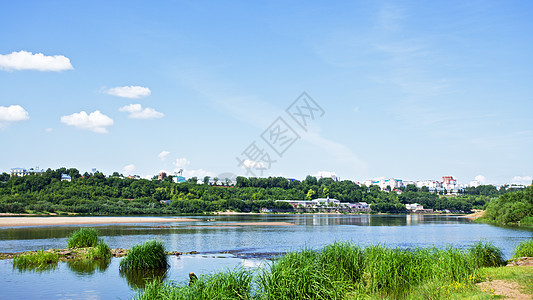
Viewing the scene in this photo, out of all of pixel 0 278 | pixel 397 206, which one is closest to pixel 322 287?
pixel 0 278

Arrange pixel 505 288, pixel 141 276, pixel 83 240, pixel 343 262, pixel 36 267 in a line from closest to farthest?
pixel 505 288
pixel 343 262
pixel 141 276
pixel 36 267
pixel 83 240

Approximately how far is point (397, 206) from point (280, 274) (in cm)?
18769

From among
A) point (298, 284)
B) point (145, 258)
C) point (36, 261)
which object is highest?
point (298, 284)

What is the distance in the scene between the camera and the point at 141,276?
2292 cm

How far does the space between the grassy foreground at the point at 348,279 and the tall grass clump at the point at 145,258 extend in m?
9.81

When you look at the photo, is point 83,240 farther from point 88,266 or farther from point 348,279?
point 348,279

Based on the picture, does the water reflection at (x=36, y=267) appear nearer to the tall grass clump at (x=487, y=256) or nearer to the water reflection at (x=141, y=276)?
the water reflection at (x=141, y=276)

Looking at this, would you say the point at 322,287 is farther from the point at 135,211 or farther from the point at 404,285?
the point at 135,211

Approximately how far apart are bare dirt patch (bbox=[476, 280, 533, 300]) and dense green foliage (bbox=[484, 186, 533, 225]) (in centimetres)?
6805

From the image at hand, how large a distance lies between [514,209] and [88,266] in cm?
7510

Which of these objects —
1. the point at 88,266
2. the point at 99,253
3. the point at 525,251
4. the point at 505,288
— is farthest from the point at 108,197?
the point at 505,288

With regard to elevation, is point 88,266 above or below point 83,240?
below

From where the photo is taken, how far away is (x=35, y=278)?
2188 cm

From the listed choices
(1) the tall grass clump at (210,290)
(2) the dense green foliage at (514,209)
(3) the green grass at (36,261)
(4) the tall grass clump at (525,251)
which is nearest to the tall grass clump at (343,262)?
(1) the tall grass clump at (210,290)
